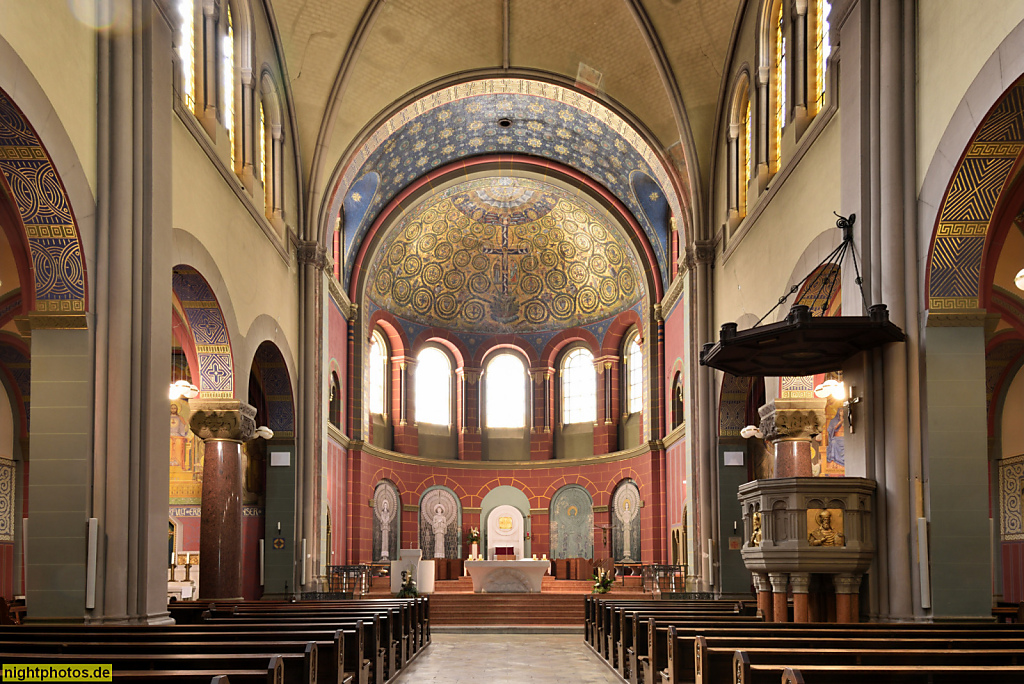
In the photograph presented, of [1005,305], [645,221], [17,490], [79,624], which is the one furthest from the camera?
[645,221]

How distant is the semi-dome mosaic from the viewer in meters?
28.9

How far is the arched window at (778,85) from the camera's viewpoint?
1628 centimetres

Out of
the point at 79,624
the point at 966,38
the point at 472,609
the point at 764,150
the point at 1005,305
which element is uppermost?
the point at 764,150

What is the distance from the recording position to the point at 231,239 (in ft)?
51.0

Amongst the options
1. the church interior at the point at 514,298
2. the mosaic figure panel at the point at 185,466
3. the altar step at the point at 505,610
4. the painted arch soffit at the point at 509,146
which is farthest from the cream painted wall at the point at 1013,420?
the mosaic figure panel at the point at 185,466

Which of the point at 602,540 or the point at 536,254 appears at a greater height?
the point at 536,254

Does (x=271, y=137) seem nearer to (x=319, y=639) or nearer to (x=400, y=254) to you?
(x=400, y=254)

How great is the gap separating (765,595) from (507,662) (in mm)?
3908

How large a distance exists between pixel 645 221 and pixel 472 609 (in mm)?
10910

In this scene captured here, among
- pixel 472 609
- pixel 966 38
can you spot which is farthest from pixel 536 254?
pixel 966 38

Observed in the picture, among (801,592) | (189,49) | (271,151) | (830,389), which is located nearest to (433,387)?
(271,151)

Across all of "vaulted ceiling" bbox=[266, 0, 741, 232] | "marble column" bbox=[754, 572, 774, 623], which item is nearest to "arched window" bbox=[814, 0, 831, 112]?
"vaulted ceiling" bbox=[266, 0, 741, 232]

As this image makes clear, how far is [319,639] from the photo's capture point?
8.23 metres

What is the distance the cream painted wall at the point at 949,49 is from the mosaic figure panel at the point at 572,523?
20841mm
